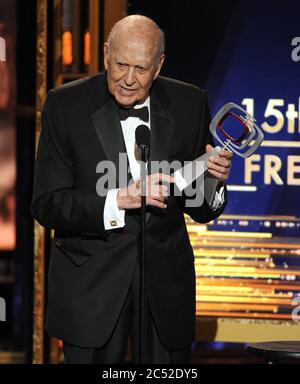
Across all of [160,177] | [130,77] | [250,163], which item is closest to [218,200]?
[160,177]

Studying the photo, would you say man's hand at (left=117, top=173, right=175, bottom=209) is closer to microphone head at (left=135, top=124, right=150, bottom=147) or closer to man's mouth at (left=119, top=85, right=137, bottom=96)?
microphone head at (left=135, top=124, right=150, bottom=147)

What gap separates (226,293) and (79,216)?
64.6 inches

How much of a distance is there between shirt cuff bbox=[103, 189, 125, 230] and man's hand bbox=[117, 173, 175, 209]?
47mm

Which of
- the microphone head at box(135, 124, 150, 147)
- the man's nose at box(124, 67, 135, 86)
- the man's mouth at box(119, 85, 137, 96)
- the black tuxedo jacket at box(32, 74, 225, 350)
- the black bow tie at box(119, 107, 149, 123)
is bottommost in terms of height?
the black tuxedo jacket at box(32, 74, 225, 350)

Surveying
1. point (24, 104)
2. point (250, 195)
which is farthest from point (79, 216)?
point (24, 104)

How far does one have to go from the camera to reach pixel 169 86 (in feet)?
9.15

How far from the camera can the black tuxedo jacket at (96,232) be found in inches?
101

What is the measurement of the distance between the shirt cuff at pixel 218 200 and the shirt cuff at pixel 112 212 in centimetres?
30

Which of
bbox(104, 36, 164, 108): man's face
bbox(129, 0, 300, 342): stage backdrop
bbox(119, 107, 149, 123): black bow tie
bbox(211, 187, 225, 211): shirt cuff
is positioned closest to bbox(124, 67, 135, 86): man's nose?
bbox(104, 36, 164, 108): man's face

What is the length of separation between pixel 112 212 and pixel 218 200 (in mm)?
343

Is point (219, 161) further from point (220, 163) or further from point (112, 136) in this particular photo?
point (112, 136)

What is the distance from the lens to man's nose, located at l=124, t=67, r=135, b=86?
257 cm

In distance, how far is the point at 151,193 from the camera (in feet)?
7.98
